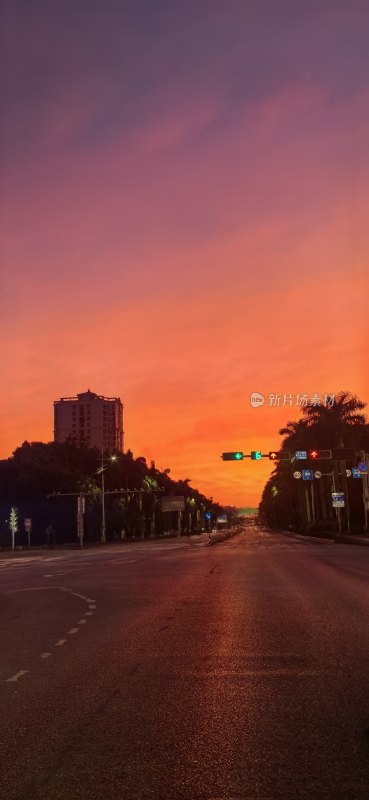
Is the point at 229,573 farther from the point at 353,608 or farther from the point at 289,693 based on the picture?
the point at 289,693

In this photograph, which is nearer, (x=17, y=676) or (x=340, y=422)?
(x=17, y=676)

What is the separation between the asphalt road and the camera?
14.5ft

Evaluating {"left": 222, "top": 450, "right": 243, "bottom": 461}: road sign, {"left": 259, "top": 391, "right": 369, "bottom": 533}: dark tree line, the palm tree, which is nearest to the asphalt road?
{"left": 222, "top": 450, "right": 243, "bottom": 461}: road sign

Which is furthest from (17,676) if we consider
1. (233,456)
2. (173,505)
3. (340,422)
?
(173,505)

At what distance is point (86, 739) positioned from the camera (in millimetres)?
5277

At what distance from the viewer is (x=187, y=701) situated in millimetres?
6305

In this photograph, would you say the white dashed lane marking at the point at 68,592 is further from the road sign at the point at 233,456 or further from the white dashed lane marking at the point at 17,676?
the road sign at the point at 233,456

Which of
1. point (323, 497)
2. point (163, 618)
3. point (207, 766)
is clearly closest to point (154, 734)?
point (207, 766)

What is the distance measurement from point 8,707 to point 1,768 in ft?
5.47

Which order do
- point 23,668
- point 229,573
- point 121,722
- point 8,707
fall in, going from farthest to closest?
point 229,573 < point 23,668 < point 8,707 < point 121,722

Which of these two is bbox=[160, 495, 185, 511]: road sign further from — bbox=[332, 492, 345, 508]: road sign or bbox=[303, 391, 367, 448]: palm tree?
bbox=[332, 492, 345, 508]: road sign

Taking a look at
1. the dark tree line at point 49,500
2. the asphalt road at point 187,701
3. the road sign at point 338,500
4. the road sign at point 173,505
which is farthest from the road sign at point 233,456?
the road sign at point 173,505

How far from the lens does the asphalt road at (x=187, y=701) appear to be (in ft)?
14.5

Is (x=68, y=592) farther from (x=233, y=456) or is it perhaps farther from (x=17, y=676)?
(x=233, y=456)
